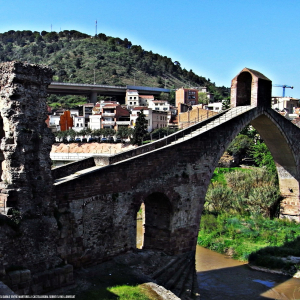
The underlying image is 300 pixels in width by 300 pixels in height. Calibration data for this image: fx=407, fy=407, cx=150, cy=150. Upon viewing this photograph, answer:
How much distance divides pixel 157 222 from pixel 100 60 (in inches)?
3093

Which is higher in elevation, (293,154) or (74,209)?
(293,154)

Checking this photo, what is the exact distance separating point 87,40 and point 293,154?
93.6 m

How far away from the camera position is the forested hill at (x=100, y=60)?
81438 millimetres

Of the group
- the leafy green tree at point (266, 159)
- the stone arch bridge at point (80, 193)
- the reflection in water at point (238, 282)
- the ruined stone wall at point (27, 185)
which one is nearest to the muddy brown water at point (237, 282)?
the reflection in water at point (238, 282)

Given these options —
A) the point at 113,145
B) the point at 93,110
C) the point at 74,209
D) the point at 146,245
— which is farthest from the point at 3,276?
the point at 93,110

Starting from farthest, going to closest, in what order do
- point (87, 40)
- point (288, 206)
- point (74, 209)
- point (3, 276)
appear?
point (87, 40) → point (288, 206) → point (74, 209) → point (3, 276)

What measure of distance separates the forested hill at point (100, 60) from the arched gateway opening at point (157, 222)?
64055mm

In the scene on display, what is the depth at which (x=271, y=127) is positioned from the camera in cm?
1872

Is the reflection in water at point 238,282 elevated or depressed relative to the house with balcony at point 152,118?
depressed

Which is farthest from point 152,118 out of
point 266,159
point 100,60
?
point 100,60

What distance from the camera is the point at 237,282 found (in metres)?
14.2

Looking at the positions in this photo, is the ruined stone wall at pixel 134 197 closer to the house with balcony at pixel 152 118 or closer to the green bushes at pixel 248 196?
the green bushes at pixel 248 196

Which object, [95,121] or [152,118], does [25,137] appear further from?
[95,121]

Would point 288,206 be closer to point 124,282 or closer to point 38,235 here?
point 124,282
